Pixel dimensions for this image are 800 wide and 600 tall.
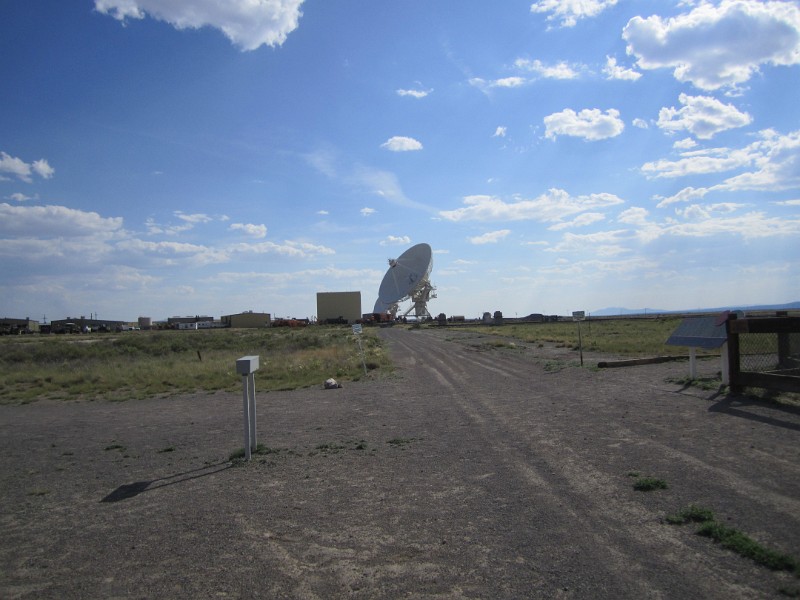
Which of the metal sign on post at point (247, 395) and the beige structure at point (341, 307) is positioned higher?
the beige structure at point (341, 307)

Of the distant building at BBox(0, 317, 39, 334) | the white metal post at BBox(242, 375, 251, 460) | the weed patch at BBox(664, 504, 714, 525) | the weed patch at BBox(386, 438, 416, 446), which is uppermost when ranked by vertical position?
the distant building at BBox(0, 317, 39, 334)

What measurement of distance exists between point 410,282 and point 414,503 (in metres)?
79.2

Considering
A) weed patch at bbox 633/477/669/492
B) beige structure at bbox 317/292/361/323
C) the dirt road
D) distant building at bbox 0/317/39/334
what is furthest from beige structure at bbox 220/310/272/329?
weed patch at bbox 633/477/669/492

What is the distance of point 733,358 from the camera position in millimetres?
11008

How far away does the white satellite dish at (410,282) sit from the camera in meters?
83.3

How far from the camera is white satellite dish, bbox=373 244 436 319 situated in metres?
83.3

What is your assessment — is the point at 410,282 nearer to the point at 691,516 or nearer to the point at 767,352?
the point at 767,352

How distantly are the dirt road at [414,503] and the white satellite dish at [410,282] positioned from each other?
71.9 m

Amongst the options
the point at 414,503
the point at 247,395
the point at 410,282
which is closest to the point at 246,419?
the point at 247,395

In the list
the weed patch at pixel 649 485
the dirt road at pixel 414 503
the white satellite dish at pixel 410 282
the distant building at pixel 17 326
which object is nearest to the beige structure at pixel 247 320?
the distant building at pixel 17 326

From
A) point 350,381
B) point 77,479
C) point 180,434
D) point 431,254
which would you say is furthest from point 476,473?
point 431,254

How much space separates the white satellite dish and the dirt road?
2831 inches

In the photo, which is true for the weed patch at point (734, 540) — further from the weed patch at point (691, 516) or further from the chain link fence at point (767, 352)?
the chain link fence at point (767, 352)

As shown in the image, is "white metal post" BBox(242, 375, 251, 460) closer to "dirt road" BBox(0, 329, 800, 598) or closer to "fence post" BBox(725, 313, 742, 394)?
"dirt road" BBox(0, 329, 800, 598)
